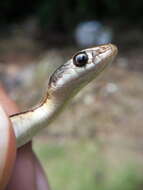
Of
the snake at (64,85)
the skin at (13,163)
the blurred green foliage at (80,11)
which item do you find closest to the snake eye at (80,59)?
the snake at (64,85)

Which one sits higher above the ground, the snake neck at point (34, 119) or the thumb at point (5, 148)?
the thumb at point (5, 148)

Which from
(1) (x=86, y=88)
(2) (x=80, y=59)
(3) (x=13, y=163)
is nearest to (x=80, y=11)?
(1) (x=86, y=88)

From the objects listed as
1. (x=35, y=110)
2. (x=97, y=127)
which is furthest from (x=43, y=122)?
(x=97, y=127)

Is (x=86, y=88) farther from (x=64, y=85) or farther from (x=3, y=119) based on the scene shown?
(x=3, y=119)

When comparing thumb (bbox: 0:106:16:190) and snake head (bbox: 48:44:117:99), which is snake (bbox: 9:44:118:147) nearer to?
snake head (bbox: 48:44:117:99)

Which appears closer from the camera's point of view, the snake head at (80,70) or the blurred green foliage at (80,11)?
the snake head at (80,70)

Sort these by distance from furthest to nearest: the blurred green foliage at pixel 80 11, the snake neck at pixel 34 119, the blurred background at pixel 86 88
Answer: the blurred green foliage at pixel 80 11
the blurred background at pixel 86 88
the snake neck at pixel 34 119

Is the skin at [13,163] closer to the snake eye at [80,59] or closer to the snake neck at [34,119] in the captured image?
the snake neck at [34,119]

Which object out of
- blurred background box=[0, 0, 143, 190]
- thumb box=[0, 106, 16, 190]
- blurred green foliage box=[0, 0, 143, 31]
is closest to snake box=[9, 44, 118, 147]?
thumb box=[0, 106, 16, 190]
